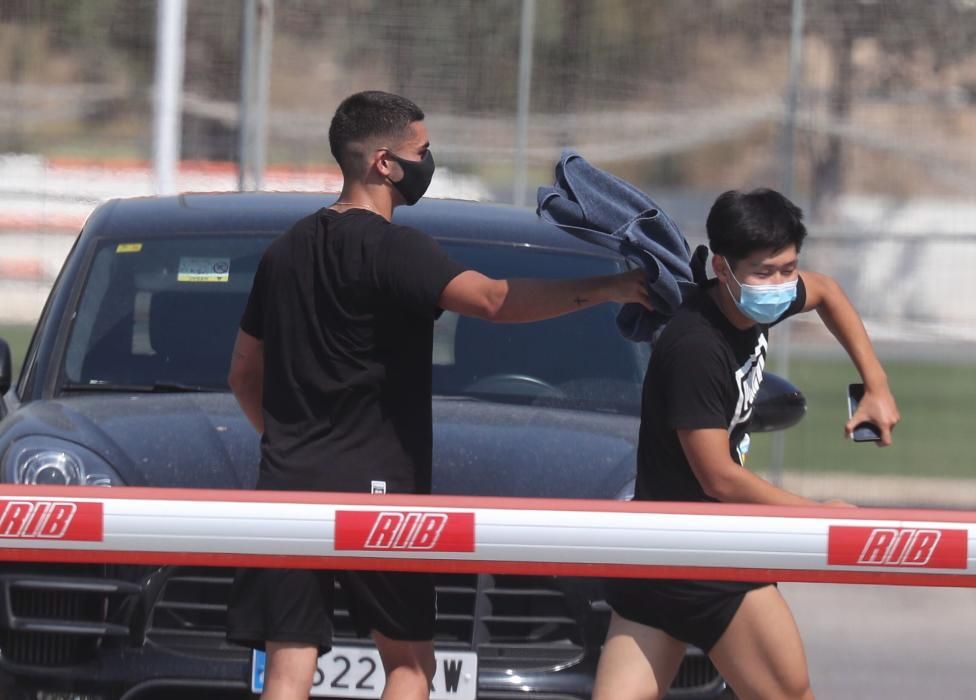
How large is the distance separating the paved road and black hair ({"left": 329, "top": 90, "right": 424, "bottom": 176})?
342 centimetres

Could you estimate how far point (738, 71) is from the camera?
12086 millimetres

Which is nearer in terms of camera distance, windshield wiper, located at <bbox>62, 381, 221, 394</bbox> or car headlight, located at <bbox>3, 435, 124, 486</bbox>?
car headlight, located at <bbox>3, 435, 124, 486</bbox>

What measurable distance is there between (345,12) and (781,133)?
309 centimetres

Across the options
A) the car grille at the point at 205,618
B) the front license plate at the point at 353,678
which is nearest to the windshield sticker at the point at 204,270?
the car grille at the point at 205,618

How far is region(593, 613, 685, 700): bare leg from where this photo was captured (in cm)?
382

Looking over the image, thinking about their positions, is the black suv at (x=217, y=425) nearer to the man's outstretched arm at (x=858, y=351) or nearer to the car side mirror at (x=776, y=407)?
the car side mirror at (x=776, y=407)

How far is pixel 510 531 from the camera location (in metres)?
3.32

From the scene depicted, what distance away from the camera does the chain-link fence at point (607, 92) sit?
11.2 meters

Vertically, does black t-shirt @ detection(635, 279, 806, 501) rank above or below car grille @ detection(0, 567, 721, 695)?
above

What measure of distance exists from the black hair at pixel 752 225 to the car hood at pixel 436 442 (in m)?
1.10

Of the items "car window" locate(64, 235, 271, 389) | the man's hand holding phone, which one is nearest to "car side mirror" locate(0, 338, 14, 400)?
"car window" locate(64, 235, 271, 389)

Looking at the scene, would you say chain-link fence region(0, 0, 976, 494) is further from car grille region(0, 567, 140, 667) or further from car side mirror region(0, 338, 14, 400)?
car grille region(0, 567, 140, 667)

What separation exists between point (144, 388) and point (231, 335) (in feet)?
1.16

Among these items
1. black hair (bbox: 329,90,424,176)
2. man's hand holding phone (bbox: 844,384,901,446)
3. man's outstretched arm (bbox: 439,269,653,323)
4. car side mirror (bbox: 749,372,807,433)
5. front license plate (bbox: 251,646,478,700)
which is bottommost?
front license plate (bbox: 251,646,478,700)
